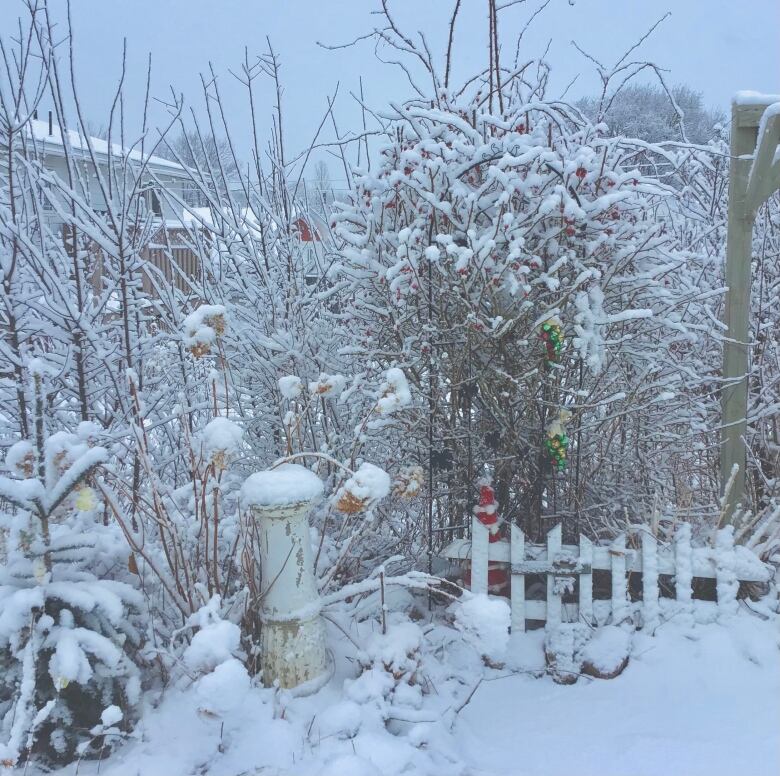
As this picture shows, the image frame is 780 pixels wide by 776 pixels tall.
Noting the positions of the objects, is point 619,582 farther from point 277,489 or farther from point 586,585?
point 277,489

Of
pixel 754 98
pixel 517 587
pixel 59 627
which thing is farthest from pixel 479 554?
pixel 754 98

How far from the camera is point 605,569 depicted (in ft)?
8.73

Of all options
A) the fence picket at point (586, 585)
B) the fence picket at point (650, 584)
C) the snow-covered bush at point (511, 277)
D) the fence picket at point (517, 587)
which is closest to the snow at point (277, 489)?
the snow-covered bush at point (511, 277)

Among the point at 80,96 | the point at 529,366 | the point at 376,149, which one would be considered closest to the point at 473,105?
the point at 376,149

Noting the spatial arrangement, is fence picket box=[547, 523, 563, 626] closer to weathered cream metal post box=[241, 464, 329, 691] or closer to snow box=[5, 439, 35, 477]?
weathered cream metal post box=[241, 464, 329, 691]

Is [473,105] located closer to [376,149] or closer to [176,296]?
[376,149]

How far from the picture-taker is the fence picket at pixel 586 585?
261 cm

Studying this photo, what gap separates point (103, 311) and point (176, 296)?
804mm

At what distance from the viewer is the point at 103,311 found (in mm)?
3545

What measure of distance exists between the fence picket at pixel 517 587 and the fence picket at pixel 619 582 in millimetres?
358

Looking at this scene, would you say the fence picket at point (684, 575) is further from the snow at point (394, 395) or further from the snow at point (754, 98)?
the snow at point (754, 98)

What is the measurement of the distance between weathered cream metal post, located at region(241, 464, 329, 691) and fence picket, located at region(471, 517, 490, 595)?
2.31 ft

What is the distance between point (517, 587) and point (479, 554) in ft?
0.69

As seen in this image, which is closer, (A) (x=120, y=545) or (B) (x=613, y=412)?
(A) (x=120, y=545)
